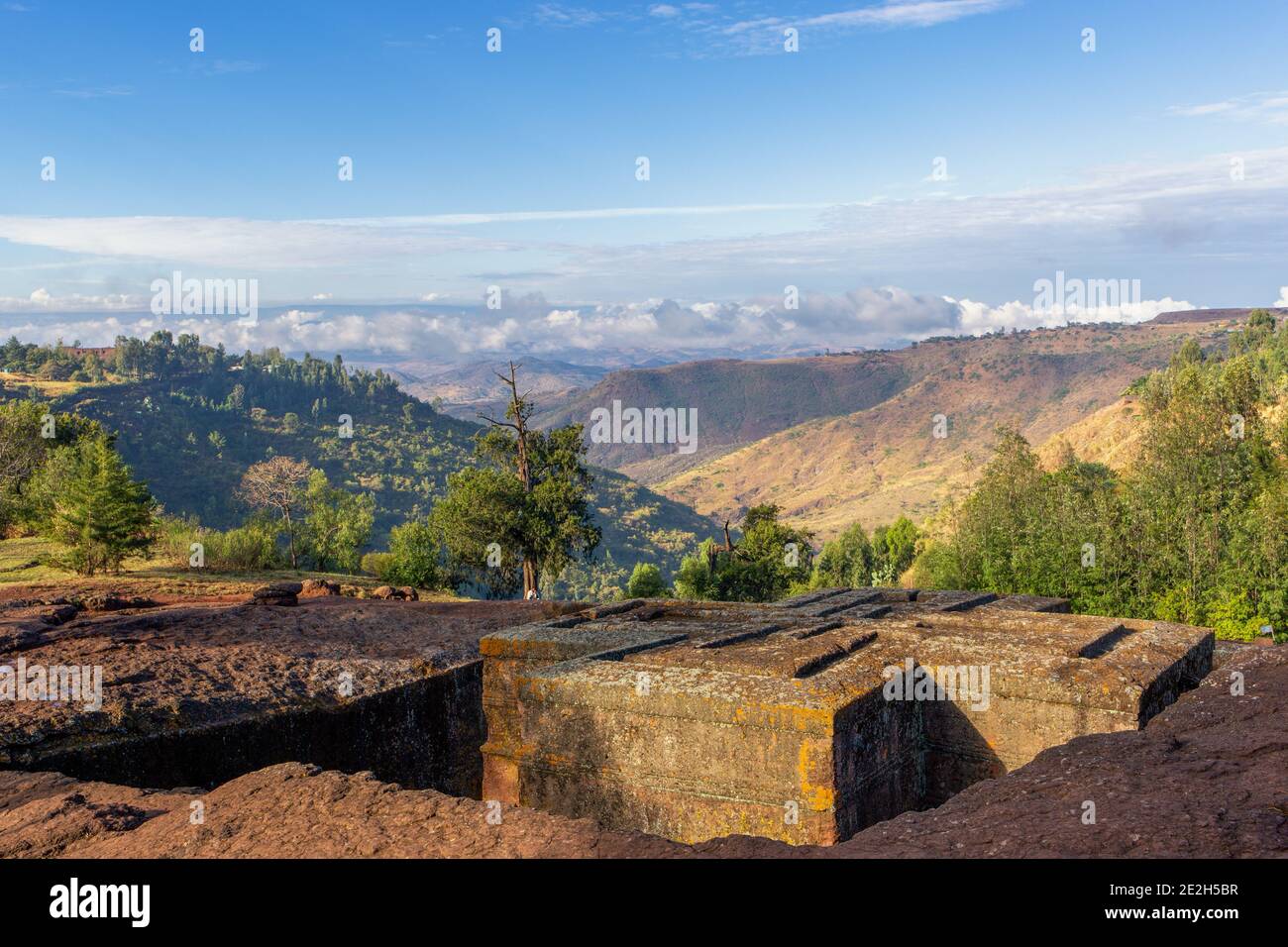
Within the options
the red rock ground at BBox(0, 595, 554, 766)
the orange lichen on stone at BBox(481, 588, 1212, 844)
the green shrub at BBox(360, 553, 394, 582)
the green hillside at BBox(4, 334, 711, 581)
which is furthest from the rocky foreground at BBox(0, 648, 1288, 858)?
the green hillside at BBox(4, 334, 711, 581)

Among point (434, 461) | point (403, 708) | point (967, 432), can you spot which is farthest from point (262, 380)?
point (403, 708)

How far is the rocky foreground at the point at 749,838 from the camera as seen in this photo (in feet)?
14.5

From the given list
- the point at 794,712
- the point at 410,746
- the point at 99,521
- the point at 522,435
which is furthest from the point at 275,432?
the point at 794,712

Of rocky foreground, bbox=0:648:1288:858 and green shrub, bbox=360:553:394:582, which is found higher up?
rocky foreground, bbox=0:648:1288:858

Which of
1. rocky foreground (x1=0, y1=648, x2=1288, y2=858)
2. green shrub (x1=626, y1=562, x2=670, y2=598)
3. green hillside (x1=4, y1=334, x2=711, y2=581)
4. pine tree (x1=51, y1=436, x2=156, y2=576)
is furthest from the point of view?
green hillside (x1=4, y1=334, x2=711, y2=581)

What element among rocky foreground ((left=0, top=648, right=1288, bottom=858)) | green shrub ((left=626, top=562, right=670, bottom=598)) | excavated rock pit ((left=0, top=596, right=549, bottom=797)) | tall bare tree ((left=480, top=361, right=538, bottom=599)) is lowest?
green shrub ((left=626, top=562, right=670, bottom=598))

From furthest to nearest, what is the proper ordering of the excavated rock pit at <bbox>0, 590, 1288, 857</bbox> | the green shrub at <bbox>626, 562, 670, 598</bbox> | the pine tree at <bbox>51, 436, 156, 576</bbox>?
the green shrub at <bbox>626, 562, 670, 598</bbox>, the pine tree at <bbox>51, 436, 156, 576</bbox>, the excavated rock pit at <bbox>0, 590, 1288, 857</bbox>

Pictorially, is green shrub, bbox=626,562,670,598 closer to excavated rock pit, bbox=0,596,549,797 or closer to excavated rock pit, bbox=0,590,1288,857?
excavated rock pit, bbox=0,590,1288,857

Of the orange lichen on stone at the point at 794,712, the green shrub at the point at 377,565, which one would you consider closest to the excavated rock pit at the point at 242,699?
the orange lichen on stone at the point at 794,712

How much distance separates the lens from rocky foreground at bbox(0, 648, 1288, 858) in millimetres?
4410

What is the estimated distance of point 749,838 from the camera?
4.75 metres

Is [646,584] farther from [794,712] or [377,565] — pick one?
[794,712]

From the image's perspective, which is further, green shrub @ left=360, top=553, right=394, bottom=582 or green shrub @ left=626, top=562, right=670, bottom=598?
green shrub @ left=626, top=562, right=670, bottom=598

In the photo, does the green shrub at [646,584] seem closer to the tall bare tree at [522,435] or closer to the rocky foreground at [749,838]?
the tall bare tree at [522,435]
